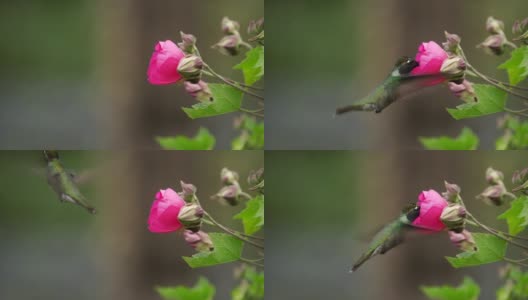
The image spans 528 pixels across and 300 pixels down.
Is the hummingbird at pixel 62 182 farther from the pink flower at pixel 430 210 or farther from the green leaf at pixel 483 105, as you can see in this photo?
the green leaf at pixel 483 105

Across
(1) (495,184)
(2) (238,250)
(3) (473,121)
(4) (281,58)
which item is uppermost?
(4) (281,58)

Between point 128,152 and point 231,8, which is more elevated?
point 231,8

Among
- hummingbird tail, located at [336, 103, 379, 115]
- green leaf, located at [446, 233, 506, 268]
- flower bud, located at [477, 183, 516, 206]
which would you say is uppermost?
hummingbird tail, located at [336, 103, 379, 115]

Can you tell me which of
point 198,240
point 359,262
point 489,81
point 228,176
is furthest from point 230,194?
point 489,81

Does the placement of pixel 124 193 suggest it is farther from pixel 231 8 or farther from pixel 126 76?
pixel 231 8

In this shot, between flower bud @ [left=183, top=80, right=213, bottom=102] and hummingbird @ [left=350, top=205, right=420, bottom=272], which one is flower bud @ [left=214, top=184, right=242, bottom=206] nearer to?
flower bud @ [left=183, top=80, right=213, bottom=102]

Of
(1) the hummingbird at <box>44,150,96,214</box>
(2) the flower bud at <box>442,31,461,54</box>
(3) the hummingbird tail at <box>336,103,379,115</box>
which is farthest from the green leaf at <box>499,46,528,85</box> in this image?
(1) the hummingbird at <box>44,150,96,214</box>

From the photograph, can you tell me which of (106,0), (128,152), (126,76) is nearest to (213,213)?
(128,152)
